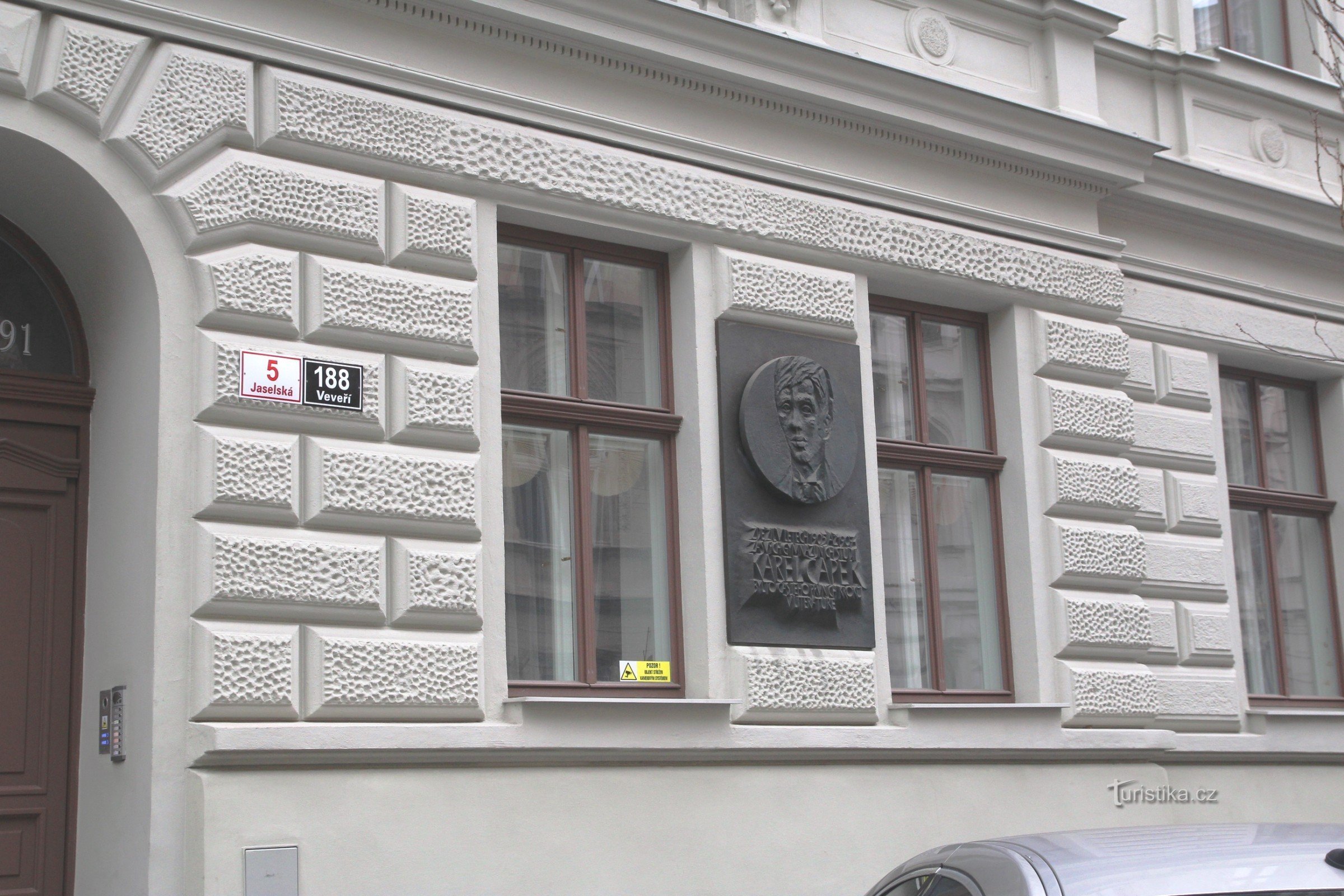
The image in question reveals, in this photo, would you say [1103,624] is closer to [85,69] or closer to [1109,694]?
[1109,694]

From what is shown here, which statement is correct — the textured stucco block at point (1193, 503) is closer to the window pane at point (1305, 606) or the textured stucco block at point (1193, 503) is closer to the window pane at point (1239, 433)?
the window pane at point (1239, 433)

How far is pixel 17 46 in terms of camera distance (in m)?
6.68

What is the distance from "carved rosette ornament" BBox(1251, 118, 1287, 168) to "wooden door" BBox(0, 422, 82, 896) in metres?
8.51

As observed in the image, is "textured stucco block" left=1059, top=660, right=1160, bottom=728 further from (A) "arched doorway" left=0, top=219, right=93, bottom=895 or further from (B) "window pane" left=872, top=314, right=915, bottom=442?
(A) "arched doorway" left=0, top=219, right=93, bottom=895

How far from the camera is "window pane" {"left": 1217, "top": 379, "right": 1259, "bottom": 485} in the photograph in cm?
1122

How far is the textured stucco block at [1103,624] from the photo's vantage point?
9336mm

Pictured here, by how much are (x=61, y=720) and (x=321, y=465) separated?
1658 mm

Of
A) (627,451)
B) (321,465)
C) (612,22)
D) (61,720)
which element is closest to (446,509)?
(321,465)

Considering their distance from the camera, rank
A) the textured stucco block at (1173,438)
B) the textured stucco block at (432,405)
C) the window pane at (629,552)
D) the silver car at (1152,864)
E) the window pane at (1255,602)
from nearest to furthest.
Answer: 1. the silver car at (1152,864)
2. the textured stucco block at (432,405)
3. the window pane at (629,552)
4. the textured stucco block at (1173,438)
5. the window pane at (1255,602)

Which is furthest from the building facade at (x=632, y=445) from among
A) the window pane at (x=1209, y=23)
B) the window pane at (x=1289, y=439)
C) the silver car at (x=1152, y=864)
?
the silver car at (x=1152, y=864)

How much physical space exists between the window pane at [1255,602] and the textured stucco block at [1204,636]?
67 centimetres

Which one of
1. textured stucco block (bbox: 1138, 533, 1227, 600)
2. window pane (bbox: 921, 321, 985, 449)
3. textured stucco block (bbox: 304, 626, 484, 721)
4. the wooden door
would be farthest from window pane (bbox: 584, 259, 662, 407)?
textured stucco block (bbox: 1138, 533, 1227, 600)

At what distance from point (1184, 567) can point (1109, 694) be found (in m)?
1.32

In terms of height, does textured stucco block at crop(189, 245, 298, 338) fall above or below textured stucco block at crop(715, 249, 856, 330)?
below
